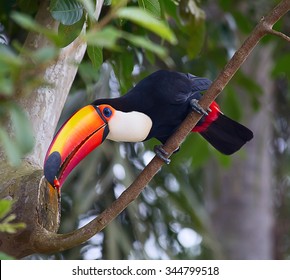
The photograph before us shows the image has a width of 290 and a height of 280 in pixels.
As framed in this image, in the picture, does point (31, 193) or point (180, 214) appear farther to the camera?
point (180, 214)

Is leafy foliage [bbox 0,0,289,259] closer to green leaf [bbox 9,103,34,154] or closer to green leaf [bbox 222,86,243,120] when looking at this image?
green leaf [bbox 222,86,243,120]

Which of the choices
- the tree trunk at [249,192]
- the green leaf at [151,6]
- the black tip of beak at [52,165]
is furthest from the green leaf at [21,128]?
the tree trunk at [249,192]

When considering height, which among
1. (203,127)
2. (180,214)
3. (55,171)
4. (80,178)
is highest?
(55,171)

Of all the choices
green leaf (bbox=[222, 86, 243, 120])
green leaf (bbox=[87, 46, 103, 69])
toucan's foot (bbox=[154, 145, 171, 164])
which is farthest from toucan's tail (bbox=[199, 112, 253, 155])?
green leaf (bbox=[222, 86, 243, 120])

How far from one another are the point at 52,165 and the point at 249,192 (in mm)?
3115

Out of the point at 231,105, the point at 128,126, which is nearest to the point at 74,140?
the point at 128,126

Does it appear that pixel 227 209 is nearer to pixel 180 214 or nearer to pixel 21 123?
pixel 180 214

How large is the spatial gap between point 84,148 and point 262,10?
2.13 m

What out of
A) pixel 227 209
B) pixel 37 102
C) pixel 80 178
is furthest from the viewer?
pixel 227 209

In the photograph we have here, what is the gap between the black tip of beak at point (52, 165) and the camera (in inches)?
64.8

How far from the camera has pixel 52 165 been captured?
5.41ft

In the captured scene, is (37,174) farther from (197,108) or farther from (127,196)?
(197,108)

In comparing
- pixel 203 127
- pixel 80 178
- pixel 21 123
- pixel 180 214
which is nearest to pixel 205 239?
pixel 180 214

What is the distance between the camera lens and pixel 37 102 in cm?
199
